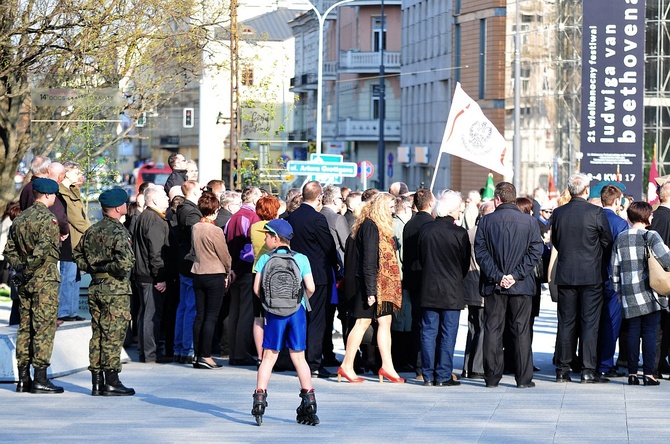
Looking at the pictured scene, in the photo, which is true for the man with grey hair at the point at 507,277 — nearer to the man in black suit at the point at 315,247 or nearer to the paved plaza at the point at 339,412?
the paved plaza at the point at 339,412

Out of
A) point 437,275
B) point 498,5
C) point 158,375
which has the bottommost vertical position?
point 158,375

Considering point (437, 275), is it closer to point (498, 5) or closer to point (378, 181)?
point (498, 5)

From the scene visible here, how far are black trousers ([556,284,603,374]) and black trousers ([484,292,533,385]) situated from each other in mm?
558

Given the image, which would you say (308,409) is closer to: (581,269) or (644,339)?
(581,269)

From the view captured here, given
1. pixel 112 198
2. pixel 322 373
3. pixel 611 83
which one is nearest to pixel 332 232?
pixel 322 373

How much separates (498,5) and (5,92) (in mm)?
39798

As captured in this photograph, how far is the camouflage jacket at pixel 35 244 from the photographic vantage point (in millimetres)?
12984

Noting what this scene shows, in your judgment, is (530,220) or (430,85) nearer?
(530,220)

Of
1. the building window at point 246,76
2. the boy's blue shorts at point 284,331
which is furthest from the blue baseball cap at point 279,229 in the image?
the building window at point 246,76

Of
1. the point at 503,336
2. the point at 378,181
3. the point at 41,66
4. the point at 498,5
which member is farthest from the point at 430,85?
the point at 503,336

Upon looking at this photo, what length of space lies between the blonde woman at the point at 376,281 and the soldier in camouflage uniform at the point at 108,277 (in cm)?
230

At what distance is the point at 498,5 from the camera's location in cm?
5831

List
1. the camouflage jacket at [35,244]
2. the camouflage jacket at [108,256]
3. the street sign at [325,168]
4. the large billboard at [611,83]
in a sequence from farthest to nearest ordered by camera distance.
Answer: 1. the large billboard at [611,83]
2. the street sign at [325,168]
3. the camouflage jacket at [35,244]
4. the camouflage jacket at [108,256]

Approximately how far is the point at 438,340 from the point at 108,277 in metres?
3.20
